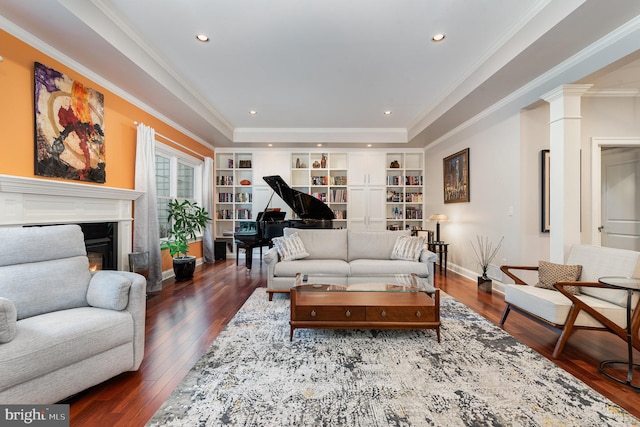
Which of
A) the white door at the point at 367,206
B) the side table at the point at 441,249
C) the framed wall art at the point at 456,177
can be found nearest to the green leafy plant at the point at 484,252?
the side table at the point at 441,249

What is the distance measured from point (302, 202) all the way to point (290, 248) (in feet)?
5.56

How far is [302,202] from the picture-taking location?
5.43 metres

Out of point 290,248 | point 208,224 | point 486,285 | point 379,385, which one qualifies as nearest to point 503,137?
point 486,285

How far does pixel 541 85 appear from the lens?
10.9ft

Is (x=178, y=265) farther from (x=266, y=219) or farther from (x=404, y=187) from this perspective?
(x=404, y=187)

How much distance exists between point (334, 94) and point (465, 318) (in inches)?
135

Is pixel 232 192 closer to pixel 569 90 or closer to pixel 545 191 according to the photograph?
pixel 545 191

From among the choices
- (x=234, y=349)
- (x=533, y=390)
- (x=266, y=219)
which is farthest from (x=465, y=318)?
(x=266, y=219)

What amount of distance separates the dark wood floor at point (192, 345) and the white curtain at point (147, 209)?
1.18ft

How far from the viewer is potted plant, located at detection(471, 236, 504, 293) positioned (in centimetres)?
406

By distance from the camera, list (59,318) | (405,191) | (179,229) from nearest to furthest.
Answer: (59,318), (179,229), (405,191)

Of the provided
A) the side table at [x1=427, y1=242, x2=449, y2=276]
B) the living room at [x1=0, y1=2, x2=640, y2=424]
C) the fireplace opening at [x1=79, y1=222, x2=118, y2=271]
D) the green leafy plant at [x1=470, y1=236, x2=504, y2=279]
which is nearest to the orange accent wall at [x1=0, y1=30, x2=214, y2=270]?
the living room at [x1=0, y1=2, x2=640, y2=424]

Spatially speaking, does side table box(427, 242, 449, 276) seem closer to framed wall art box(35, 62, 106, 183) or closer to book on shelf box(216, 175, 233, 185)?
book on shelf box(216, 175, 233, 185)

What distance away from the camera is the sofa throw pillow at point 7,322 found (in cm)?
142
